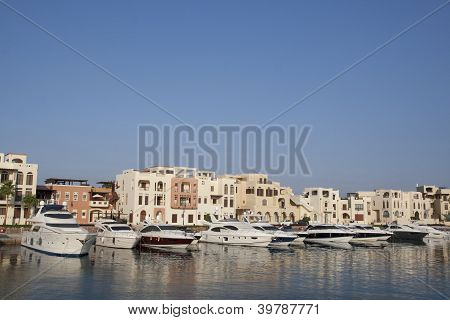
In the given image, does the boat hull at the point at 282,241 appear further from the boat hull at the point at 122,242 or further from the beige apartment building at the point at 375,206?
the beige apartment building at the point at 375,206

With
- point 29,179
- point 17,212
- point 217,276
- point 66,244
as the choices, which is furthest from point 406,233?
point 17,212

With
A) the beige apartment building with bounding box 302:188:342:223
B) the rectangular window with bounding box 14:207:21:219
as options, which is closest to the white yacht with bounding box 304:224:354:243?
the beige apartment building with bounding box 302:188:342:223

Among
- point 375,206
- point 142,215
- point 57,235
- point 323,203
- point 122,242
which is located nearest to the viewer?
point 57,235

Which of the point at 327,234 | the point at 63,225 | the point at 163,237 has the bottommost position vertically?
the point at 327,234

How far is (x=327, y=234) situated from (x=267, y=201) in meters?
34.3

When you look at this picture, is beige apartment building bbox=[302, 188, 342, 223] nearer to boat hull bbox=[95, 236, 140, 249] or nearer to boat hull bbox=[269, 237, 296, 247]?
boat hull bbox=[269, 237, 296, 247]

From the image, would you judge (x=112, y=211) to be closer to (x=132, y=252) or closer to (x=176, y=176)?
(x=176, y=176)

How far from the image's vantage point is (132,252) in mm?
46062

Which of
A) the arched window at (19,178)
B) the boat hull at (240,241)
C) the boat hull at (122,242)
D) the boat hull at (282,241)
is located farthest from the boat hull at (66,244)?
the arched window at (19,178)

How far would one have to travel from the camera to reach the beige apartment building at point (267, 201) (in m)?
95.0

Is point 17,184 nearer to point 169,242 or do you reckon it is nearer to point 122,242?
point 122,242

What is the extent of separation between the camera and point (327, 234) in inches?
2454

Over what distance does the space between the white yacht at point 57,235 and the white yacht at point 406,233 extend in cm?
5211
